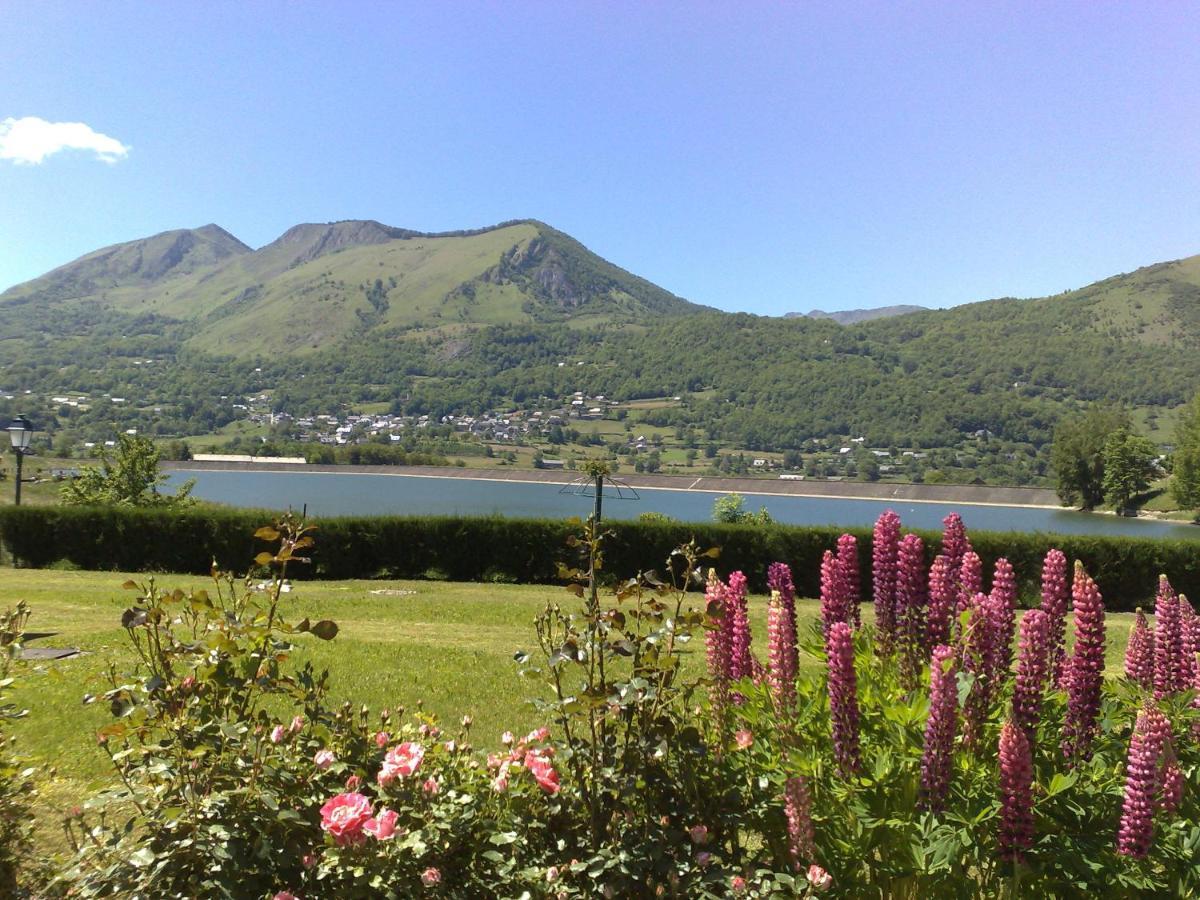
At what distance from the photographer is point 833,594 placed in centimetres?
339

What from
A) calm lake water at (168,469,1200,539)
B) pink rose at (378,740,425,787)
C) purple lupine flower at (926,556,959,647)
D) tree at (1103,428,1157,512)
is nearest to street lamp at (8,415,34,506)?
pink rose at (378,740,425,787)

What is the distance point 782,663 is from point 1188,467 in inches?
3146

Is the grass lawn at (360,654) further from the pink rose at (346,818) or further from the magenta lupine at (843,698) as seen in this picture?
the magenta lupine at (843,698)

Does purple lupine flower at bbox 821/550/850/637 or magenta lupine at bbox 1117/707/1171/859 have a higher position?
purple lupine flower at bbox 821/550/850/637

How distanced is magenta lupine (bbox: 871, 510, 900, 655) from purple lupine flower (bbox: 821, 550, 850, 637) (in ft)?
0.67

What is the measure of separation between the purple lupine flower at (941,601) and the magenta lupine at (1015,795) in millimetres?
922

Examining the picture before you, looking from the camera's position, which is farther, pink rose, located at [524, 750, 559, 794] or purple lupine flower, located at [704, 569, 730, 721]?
purple lupine flower, located at [704, 569, 730, 721]

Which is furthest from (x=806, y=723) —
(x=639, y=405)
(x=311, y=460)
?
(x=639, y=405)

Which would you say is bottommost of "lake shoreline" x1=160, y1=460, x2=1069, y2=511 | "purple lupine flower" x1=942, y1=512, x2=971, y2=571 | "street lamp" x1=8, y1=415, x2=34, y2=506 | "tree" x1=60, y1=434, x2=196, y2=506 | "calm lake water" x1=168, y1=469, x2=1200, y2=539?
"calm lake water" x1=168, y1=469, x2=1200, y2=539

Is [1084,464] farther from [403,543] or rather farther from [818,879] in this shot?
[818,879]

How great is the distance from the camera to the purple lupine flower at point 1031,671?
2.71 m

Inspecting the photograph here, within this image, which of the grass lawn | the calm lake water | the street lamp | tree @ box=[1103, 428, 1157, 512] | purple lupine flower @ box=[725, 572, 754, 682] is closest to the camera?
purple lupine flower @ box=[725, 572, 754, 682]

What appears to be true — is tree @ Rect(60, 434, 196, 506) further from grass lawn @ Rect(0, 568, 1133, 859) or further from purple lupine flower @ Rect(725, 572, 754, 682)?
purple lupine flower @ Rect(725, 572, 754, 682)

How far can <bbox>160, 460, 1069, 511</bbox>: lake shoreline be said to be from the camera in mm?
75812
